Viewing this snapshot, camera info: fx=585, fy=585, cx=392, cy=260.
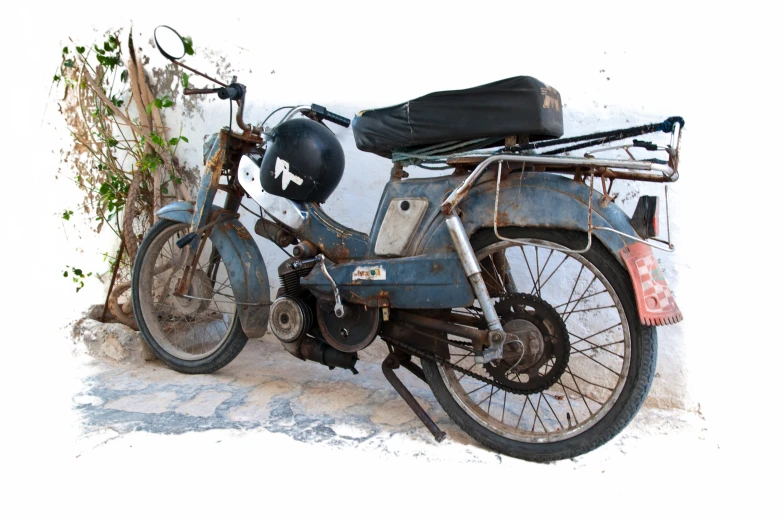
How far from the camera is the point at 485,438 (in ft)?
7.49

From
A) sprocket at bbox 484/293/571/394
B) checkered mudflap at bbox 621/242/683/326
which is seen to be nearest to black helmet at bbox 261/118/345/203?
sprocket at bbox 484/293/571/394

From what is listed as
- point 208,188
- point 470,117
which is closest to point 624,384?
point 470,117

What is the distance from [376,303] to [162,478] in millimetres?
996

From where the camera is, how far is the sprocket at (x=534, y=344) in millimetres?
2166

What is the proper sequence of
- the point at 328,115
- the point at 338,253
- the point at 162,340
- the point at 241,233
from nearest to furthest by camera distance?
1. the point at 338,253
2. the point at 328,115
3. the point at 241,233
4. the point at 162,340

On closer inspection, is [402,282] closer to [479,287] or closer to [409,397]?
[479,287]

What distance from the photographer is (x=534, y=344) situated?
2199mm

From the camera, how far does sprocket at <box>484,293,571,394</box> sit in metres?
2.17

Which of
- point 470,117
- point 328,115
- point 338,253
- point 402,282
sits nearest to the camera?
point 470,117

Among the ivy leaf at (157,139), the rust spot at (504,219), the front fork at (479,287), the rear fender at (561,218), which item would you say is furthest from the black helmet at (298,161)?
the ivy leaf at (157,139)

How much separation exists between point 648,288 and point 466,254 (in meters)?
0.62

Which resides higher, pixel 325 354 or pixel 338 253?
pixel 338 253

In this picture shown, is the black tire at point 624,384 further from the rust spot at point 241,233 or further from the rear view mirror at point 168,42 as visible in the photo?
the rear view mirror at point 168,42

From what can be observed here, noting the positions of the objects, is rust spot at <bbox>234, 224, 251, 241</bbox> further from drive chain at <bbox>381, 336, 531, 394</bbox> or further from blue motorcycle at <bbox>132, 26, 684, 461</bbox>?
drive chain at <bbox>381, 336, 531, 394</bbox>
